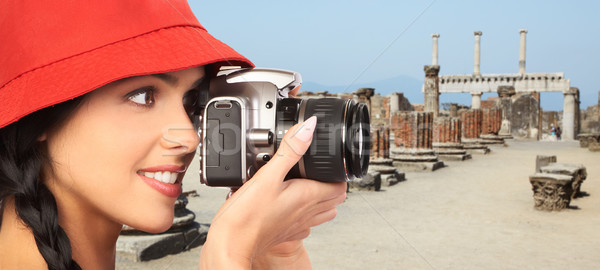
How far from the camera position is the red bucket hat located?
1.11m

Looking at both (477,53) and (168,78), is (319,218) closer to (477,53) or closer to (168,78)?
(168,78)

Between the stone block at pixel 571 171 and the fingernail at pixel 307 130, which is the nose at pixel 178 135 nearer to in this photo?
the fingernail at pixel 307 130

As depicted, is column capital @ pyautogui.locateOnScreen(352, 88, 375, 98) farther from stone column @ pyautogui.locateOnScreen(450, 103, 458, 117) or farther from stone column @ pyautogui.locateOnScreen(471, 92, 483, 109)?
stone column @ pyautogui.locateOnScreen(471, 92, 483, 109)

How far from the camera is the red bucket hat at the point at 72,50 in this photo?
1106mm

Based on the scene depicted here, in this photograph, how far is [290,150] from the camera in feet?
3.99

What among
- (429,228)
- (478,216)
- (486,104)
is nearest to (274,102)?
(429,228)

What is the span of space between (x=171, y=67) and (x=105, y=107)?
7.2 inches

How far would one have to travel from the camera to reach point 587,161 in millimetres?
13844

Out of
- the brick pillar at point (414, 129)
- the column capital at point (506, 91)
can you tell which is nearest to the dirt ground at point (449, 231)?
the brick pillar at point (414, 129)

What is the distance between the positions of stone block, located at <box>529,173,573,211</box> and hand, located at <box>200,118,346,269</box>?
687 cm

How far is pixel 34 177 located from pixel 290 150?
1.98 ft

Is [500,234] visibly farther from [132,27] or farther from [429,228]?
[132,27]

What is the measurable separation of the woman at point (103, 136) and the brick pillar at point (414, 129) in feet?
40.7

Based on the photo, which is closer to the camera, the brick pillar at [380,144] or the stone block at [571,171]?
the stone block at [571,171]
